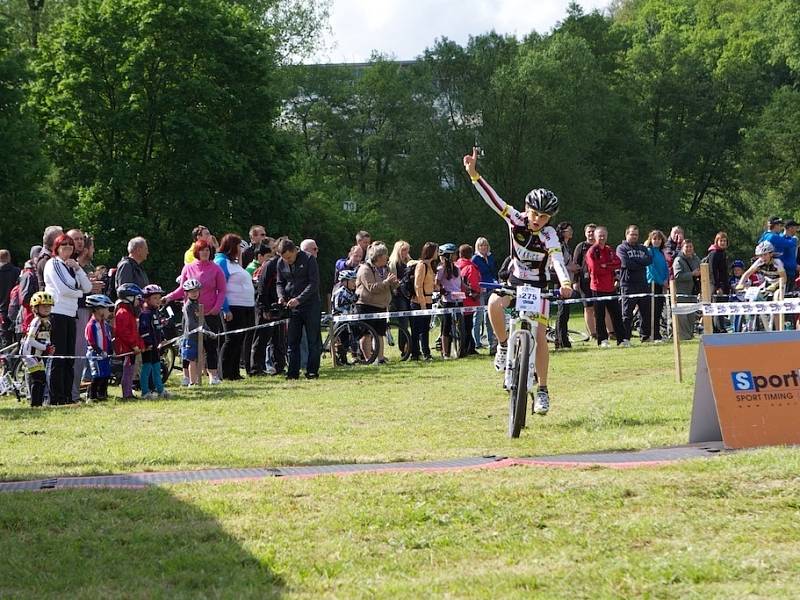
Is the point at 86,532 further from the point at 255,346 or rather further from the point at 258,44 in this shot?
the point at 258,44

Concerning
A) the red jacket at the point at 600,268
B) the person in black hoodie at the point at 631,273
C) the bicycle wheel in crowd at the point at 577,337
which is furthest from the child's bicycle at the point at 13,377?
the bicycle wheel in crowd at the point at 577,337

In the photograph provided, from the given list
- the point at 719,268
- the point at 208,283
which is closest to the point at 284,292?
the point at 208,283

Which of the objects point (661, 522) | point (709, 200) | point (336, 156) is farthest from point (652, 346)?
point (336, 156)

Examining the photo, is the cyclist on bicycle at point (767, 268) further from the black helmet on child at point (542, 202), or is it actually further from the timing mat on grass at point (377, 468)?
the timing mat on grass at point (377, 468)

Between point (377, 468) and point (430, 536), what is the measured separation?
2400 millimetres

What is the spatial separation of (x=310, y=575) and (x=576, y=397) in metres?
8.80

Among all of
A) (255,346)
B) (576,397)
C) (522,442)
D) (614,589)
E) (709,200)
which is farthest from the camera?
(709,200)

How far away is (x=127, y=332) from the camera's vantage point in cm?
1582

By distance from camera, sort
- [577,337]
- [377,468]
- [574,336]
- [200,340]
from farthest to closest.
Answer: [574,336], [577,337], [200,340], [377,468]

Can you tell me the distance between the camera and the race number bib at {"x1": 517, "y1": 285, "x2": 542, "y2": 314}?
11.3 meters

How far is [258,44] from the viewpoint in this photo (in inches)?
1983

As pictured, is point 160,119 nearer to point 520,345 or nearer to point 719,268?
point 719,268

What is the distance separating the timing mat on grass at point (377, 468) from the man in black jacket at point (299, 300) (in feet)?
29.5

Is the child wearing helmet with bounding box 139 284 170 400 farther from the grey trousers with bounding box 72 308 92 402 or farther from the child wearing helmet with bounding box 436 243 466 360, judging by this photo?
the child wearing helmet with bounding box 436 243 466 360
